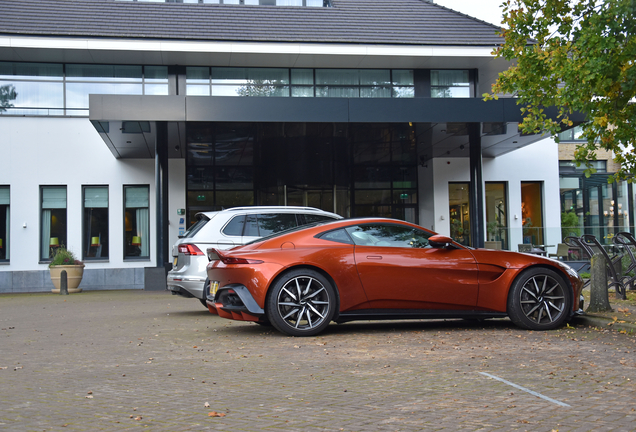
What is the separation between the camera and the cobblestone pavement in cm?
391

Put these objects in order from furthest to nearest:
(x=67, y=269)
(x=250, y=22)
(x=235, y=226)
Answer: (x=250, y=22) → (x=67, y=269) → (x=235, y=226)

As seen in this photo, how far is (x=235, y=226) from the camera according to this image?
10258mm

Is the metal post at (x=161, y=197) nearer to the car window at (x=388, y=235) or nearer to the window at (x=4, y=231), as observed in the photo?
the window at (x=4, y=231)

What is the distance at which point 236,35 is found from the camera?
71.8ft

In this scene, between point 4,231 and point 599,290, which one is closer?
point 599,290

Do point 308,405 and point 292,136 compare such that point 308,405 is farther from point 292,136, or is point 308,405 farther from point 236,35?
point 236,35

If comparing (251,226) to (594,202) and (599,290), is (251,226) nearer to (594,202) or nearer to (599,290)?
(599,290)

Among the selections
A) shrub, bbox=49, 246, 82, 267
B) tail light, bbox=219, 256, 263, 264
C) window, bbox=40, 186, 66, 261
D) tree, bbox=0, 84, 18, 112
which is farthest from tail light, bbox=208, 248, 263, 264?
tree, bbox=0, 84, 18, 112

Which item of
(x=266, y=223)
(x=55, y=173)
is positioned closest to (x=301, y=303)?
(x=266, y=223)

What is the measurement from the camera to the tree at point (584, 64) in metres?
8.46

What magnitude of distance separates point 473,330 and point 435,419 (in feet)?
13.6

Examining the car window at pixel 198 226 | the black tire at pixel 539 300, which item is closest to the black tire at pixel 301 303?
the black tire at pixel 539 300

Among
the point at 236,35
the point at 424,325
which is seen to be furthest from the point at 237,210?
the point at 236,35

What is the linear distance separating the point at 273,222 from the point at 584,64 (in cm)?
523
